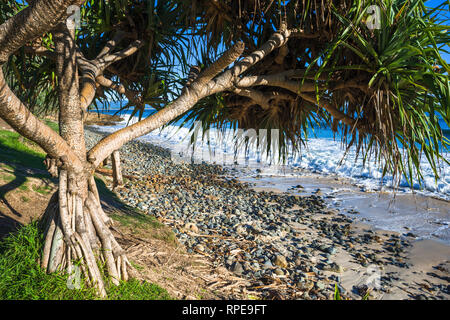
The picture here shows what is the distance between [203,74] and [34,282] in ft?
6.44

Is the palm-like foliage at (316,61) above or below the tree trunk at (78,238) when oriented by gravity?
above

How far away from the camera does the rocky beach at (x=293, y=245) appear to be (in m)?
3.02

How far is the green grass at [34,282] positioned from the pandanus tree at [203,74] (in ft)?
0.30

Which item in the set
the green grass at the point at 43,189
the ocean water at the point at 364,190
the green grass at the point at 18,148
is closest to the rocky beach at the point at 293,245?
the ocean water at the point at 364,190

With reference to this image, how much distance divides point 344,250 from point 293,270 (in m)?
1.23

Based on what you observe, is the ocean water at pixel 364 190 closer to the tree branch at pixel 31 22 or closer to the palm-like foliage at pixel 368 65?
the palm-like foliage at pixel 368 65

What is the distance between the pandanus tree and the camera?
6.30 feet

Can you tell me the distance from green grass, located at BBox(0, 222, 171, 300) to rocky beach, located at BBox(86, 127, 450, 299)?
859mm

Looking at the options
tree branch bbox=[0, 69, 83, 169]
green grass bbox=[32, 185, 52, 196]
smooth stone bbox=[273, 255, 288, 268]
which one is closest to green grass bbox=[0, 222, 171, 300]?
tree branch bbox=[0, 69, 83, 169]

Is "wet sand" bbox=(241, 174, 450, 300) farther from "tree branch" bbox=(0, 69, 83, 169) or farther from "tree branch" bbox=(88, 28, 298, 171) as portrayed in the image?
"tree branch" bbox=(0, 69, 83, 169)

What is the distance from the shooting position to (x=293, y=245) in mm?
3963

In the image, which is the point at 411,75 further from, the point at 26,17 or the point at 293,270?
the point at 26,17

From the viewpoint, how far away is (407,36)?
2.20 meters
